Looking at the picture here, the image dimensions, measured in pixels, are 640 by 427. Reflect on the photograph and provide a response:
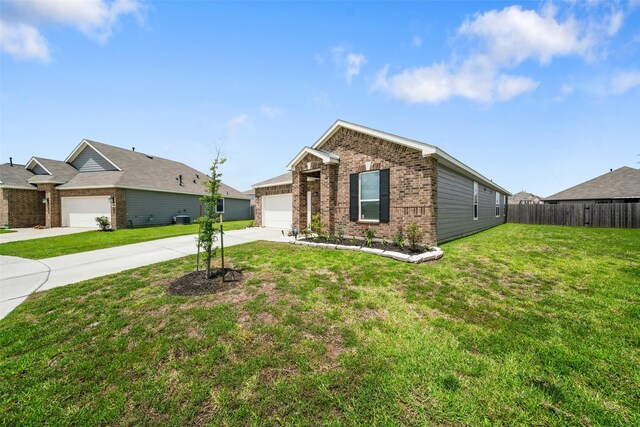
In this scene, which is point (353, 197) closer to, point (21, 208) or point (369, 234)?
point (369, 234)

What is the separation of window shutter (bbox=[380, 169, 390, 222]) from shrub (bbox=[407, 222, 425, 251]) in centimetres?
109

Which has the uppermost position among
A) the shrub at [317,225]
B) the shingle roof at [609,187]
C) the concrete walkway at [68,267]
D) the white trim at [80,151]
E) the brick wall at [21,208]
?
the white trim at [80,151]

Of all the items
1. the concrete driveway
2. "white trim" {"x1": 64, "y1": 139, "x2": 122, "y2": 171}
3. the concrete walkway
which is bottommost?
the concrete walkway

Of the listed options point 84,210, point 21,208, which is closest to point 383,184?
point 84,210

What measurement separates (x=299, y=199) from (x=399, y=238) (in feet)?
17.5

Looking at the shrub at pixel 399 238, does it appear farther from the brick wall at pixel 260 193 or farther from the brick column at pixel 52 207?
the brick column at pixel 52 207

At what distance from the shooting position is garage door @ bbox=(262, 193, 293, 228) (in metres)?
16.5

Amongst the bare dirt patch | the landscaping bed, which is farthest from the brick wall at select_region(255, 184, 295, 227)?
the bare dirt patch

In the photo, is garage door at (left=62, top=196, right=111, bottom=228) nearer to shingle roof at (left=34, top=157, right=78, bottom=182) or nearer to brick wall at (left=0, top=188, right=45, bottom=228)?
shingle roof at (left=34, top=157, right=78, bottom=182)

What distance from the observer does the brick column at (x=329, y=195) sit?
1030cm

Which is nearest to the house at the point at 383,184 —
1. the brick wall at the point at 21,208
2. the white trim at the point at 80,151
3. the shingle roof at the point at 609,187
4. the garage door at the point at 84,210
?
the garage door at the point at 84,210

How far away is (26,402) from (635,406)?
545 centimetres

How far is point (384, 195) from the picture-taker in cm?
905

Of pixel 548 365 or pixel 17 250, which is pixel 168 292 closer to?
pixel 548 365
